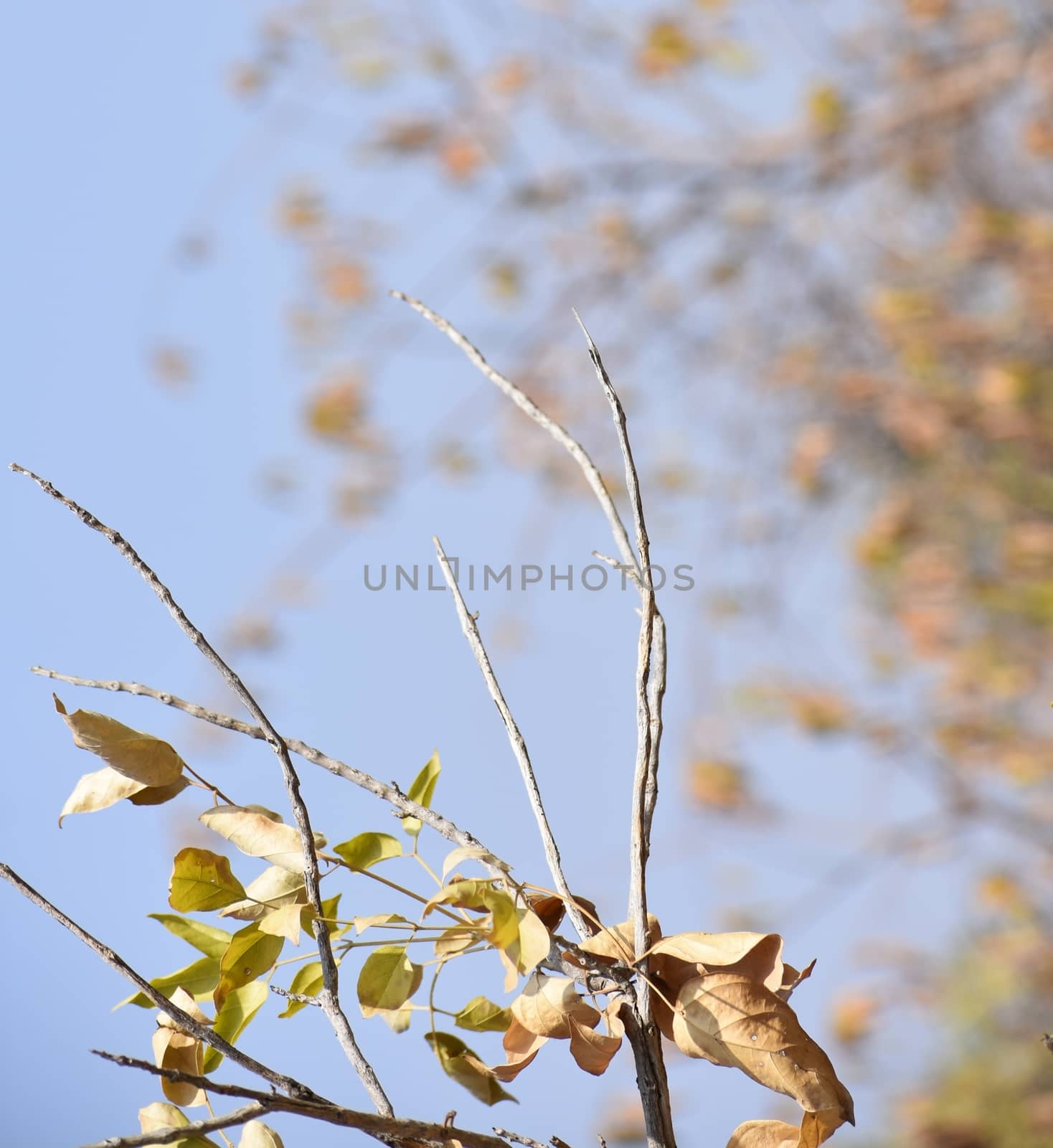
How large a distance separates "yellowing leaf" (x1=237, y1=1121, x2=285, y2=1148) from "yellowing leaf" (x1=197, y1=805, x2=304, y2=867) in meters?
0.07

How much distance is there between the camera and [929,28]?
72.6 inches

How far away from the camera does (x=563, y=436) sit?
13.1 inches

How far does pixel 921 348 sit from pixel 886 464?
0.35 m

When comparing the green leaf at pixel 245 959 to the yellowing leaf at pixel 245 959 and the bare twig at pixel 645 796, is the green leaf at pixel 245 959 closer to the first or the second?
the yellowing leaf at pixel 245 959

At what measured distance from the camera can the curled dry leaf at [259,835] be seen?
0.28 metres

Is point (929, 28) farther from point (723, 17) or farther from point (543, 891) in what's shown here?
point (543, 891)

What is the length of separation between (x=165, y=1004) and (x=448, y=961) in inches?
3.2

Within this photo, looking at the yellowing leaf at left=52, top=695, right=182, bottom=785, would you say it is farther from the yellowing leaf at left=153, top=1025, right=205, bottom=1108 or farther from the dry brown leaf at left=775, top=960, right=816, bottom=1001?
the dry brown leaf at left=775, top=960, right=816, bottom=1001

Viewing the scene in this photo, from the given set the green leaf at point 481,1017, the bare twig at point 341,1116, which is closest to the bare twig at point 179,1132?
the bare twig at point 341,1116

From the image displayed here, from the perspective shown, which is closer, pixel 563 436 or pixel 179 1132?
pixel 179 1132

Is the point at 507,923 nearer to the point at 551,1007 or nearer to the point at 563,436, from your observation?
the point at 551,1007

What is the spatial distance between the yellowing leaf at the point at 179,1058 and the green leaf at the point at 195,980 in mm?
13

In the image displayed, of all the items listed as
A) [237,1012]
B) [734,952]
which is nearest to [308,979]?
[237,1012]

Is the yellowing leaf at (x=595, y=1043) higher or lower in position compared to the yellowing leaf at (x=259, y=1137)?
higher
